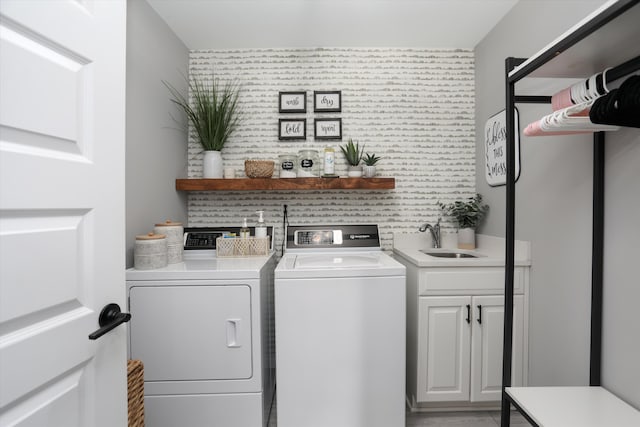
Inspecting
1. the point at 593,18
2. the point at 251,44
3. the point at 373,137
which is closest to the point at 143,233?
the point at 251,44

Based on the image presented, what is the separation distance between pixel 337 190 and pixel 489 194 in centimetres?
112

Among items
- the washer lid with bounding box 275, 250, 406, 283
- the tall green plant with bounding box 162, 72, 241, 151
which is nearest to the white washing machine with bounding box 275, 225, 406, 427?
the washer lid with bounding box 275, 250, 406, 283

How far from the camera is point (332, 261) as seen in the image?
1906 mm

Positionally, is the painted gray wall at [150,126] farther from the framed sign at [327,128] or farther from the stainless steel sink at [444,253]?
the stainless steel sink at [444,253]

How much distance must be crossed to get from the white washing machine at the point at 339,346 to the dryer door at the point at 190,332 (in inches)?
8.3

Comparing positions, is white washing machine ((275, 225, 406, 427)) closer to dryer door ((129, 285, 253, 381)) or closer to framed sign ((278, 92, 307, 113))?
dryer door ((129, 285, 253, 381))

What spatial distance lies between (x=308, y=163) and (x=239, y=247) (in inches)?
31.7

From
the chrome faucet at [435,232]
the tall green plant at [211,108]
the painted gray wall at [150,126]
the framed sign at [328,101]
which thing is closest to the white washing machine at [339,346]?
the chrome faucet at [435,232]

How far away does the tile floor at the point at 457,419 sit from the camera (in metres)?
1.87

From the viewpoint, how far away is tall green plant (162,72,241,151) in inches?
90.9

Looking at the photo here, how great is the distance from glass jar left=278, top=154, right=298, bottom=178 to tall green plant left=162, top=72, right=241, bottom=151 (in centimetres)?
47

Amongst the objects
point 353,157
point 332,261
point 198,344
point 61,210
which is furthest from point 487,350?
point 61,210

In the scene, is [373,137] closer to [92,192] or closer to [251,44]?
[251,44]

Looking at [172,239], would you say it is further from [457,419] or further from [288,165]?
[457,419]
